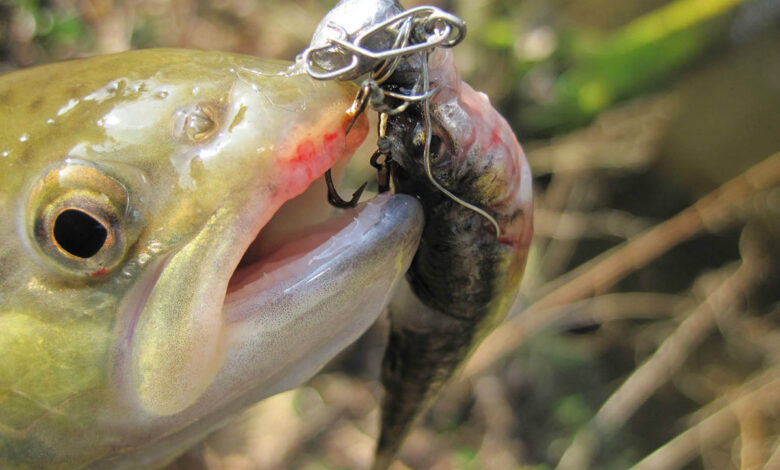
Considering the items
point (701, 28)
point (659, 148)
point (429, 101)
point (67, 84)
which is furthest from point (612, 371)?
point (67, 84)

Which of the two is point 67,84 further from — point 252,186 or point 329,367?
point 329,367

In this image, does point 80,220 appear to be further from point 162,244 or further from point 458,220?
point 458,220

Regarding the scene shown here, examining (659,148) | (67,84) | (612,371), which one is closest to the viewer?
(67,84)

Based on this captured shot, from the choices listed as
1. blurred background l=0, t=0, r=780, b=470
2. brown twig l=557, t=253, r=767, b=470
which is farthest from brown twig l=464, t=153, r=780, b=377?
brown twig l=557, t=253, r=767, b=470

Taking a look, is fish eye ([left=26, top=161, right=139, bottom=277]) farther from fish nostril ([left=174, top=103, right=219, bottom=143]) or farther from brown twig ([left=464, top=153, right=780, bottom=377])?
brown twig ([left=464, top=153, right=780, bottom=377])

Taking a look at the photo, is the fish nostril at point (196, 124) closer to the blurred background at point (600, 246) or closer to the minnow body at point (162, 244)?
the minnow body at point (162, 244)

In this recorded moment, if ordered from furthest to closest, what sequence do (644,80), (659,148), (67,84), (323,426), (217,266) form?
(659,148), (644,80), (323,426), (67,84), (217,266)

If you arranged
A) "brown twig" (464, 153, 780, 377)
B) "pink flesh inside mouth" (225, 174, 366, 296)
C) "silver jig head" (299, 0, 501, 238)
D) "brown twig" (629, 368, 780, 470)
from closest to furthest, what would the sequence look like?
"silver jig head" (299, 0, 501, 238) → "pink flesh inside mouth" (225, 174, 366, 296) → "brown twig" (629, 368, 780, 470) → "brown twig" (464, 153, 780, 377)

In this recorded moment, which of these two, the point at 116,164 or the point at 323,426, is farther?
the point at 323,426
